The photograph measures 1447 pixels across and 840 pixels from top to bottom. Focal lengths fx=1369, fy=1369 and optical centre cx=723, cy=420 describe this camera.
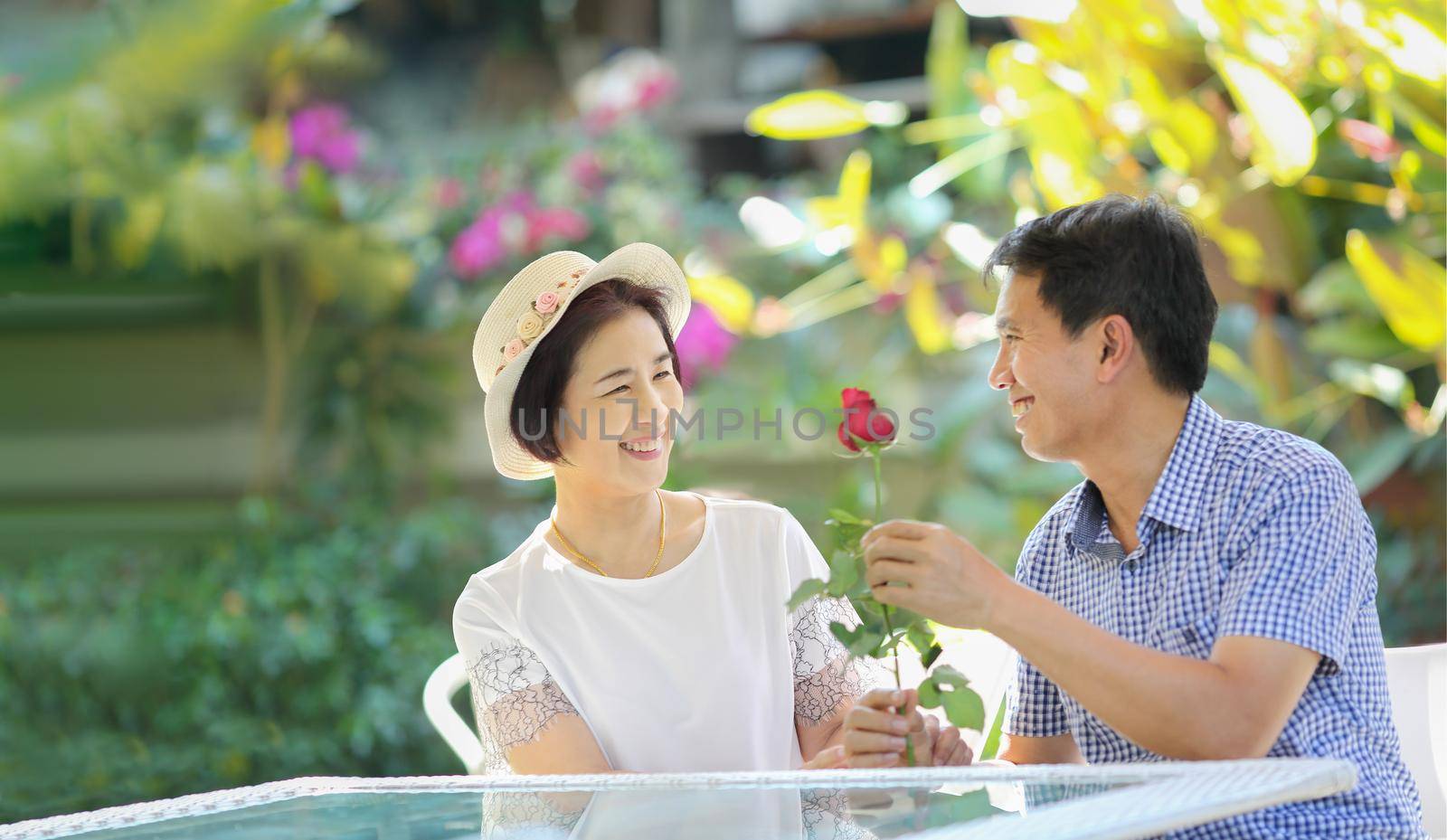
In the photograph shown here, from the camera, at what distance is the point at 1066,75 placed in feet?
9.09

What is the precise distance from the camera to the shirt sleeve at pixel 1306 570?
1.31m

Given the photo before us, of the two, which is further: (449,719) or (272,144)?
(272,144)

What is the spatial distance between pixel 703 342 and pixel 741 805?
2453mm

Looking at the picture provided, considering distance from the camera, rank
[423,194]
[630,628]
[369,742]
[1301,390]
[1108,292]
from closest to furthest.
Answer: [1108,292] < [630,628] < [1301,390] < [369,742] < [423,194]

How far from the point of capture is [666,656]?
5.63 feet

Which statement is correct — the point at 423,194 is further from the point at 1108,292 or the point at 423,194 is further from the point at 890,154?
the point at 1108,292

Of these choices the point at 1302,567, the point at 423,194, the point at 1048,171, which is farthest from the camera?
the point at 423,194

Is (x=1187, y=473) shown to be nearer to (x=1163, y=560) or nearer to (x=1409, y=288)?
(x=1163, y=560)

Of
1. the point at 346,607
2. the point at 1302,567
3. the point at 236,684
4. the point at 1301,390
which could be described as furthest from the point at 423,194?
the point at 1302,567

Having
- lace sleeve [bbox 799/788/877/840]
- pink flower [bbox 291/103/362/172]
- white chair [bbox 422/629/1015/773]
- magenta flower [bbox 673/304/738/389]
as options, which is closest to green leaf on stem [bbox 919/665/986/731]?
lace sleeve [bbox 799/788/877/840]

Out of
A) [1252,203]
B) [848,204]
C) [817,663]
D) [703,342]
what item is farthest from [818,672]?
[703,342]

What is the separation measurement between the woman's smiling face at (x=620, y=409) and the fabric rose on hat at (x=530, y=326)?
0.21 feet

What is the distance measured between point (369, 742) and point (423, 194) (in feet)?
5.09

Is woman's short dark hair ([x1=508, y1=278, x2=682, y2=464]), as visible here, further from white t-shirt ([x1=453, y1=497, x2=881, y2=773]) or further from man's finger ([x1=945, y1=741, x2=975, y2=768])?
man's finger ([x1=945, y1=741, x2=975, y2=768])
